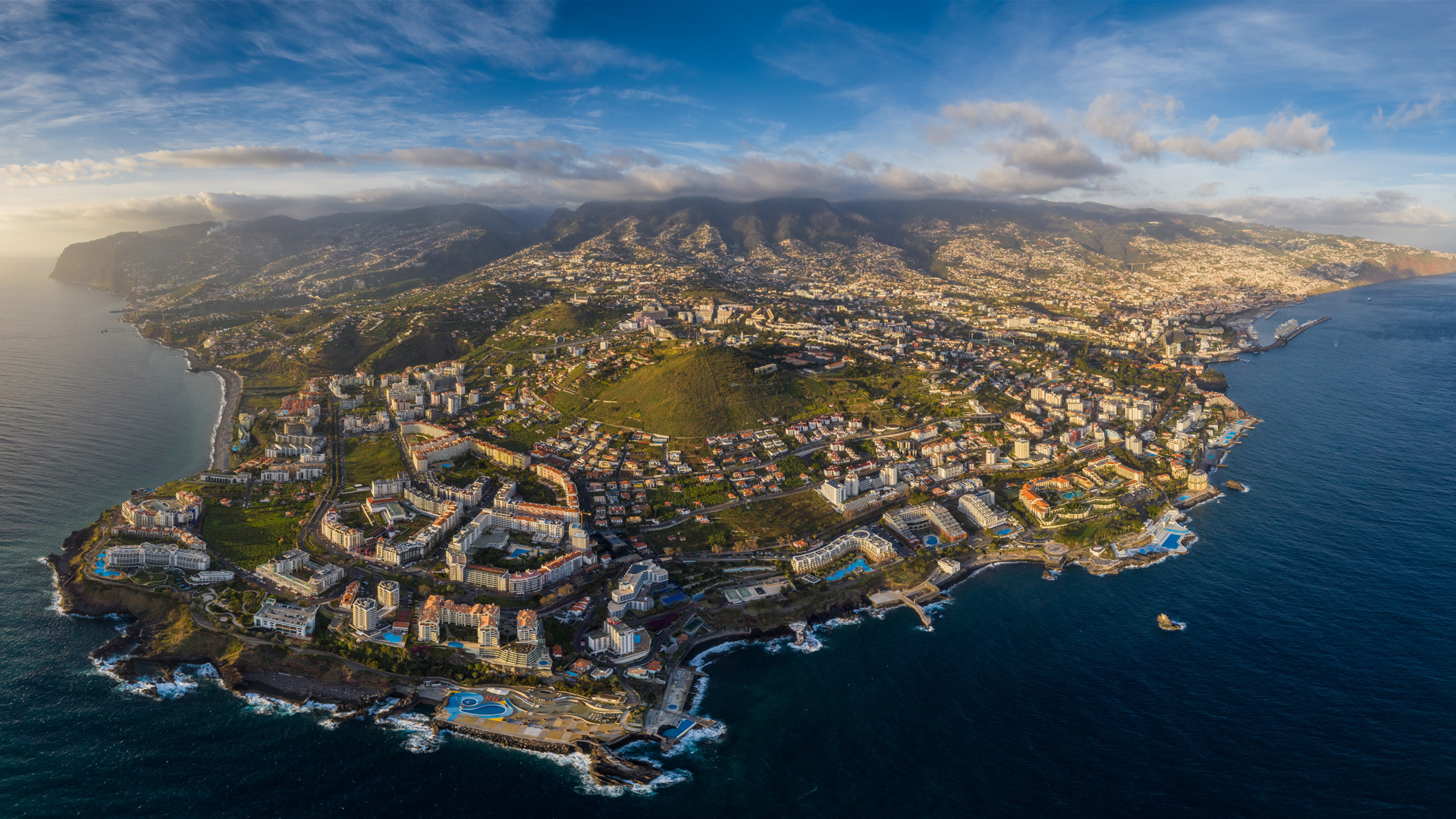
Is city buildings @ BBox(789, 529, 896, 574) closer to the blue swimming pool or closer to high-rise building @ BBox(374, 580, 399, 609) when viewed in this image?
the blue swimming pool

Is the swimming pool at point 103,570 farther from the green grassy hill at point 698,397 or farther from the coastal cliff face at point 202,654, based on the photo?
the green grassy hill at point 698,397

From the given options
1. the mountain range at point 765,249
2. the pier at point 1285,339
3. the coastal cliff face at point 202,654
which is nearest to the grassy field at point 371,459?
the coastal cliff face at point 202,654

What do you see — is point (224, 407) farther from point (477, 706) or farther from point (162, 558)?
point (477, 706)

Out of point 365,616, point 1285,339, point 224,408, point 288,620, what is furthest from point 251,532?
point 1285,339

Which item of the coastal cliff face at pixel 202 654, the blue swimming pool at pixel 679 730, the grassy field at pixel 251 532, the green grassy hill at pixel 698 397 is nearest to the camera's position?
the blue swimming pool at pixel 679 730

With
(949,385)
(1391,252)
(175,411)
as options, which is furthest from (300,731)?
(1391,252)

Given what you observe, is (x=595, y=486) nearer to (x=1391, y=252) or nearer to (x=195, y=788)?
(x=195, y=788)
